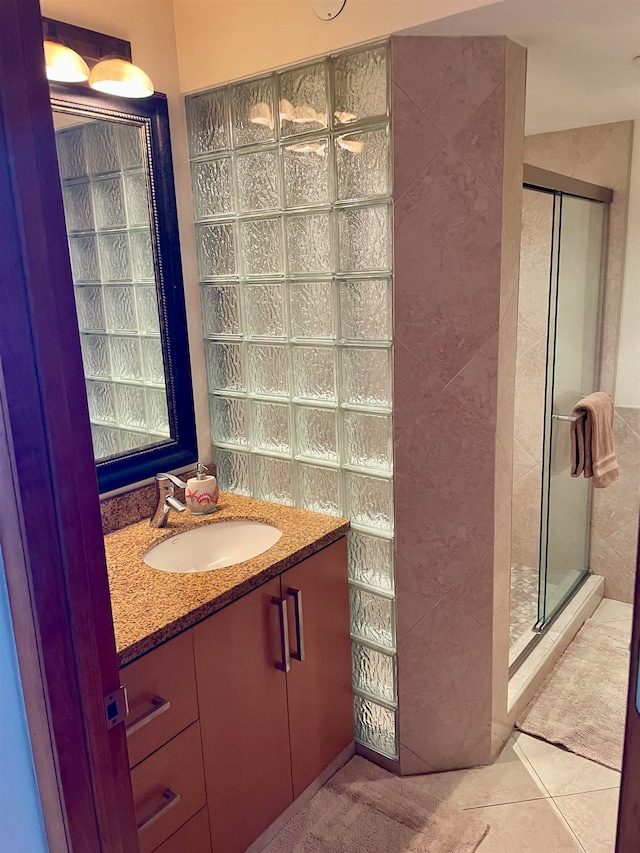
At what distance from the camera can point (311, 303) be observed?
6.25 feet

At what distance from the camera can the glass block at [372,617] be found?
196 centimetres

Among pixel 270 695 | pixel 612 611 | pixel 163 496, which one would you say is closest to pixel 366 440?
pixel 163 496

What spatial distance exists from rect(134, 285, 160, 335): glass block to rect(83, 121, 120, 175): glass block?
337 millimetres

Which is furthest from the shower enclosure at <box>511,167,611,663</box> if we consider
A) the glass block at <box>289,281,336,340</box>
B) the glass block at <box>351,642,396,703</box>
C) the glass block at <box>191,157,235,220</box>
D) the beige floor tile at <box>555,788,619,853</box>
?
the glass block at <box>191,157,235,220</box>

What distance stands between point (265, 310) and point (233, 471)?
0.57 m

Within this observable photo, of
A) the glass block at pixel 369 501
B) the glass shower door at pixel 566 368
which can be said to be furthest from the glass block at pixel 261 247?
the glass shower door at pixel 566 368

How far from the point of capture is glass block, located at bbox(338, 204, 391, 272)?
172 centimetres

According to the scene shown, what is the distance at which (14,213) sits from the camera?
72 centimetres

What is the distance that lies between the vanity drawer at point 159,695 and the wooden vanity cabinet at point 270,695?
4 cm

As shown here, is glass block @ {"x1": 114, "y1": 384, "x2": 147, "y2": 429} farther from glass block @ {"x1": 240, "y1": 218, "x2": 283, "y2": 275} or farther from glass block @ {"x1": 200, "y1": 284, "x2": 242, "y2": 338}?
glass block @ {"x1": 240, "y1": 218, "x2": 283, "y2": 275}

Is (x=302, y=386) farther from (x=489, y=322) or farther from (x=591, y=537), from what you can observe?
(x=591, y=537)

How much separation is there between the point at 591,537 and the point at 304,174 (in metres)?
2.18

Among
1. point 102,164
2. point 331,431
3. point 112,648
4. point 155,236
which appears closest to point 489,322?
point 331,431

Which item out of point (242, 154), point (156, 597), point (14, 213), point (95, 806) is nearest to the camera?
point (14, 213)
